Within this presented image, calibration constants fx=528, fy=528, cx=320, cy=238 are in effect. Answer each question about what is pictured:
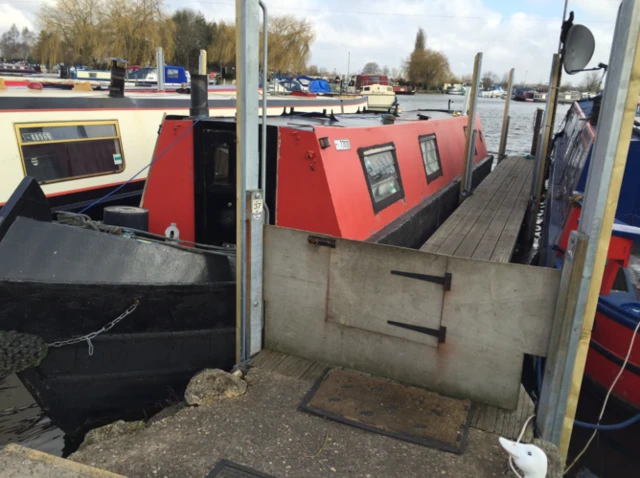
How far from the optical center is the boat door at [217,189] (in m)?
4.99

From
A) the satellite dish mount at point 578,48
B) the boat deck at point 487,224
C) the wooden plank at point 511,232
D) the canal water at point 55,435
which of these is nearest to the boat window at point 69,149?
the canal water at point 55,435

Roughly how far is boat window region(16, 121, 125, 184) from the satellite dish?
6080 mm

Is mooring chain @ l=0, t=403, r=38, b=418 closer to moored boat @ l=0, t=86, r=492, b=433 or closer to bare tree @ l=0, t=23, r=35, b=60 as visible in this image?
moored boat @ l=0, t=86, r=492, b=433

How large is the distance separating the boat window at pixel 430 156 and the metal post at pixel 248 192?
4108mm

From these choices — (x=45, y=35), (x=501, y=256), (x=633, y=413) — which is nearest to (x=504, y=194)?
(x=501, y=256)

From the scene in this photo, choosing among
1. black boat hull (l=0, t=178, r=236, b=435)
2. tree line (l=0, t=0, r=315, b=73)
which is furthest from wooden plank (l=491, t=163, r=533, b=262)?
tree line (l=0, t=0, r=315, b=73)

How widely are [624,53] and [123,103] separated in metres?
6.76

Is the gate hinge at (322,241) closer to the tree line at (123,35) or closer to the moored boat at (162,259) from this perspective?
the moored boat at (162,259)

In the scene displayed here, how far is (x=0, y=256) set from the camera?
4035 millimetres

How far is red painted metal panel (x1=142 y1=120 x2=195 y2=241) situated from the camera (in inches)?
201

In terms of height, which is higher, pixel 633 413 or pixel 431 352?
pixel 431 352

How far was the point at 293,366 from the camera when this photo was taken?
4.11 meters

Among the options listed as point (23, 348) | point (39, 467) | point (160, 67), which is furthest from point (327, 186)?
point (160, 67)

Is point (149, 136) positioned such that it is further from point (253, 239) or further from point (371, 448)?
point (371, 448)
